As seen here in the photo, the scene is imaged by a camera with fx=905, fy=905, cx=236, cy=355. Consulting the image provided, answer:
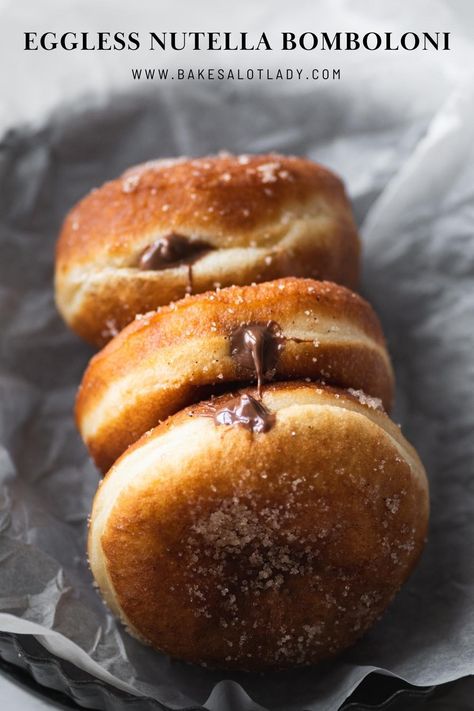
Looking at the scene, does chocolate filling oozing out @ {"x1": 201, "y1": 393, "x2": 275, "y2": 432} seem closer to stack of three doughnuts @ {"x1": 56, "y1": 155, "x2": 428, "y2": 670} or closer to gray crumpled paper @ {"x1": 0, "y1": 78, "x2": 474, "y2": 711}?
stack of three doughnuts @ {"x1": 56, "y1": 155, "x2": 428, "y2": 670}

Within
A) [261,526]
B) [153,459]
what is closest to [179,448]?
[153,459]

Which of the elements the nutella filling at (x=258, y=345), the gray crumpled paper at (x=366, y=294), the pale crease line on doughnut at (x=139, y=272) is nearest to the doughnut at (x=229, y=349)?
the nutella filling at (x=258, y=345)

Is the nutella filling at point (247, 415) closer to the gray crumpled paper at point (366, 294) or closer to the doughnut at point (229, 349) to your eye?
the doughnut at point (229, 349)

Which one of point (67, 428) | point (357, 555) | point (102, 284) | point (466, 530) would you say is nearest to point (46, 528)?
point (67, 428)

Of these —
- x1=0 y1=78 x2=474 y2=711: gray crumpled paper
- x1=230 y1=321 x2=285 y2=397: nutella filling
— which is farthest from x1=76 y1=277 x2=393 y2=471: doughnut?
x1=0 y1=78 x2=474 y2=711: gray crumpled paper

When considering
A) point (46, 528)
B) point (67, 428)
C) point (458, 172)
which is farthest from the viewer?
point (458, 172)

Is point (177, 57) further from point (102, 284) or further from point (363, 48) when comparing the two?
point (102, 284)

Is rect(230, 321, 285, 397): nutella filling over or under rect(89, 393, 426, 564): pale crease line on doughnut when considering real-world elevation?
over
